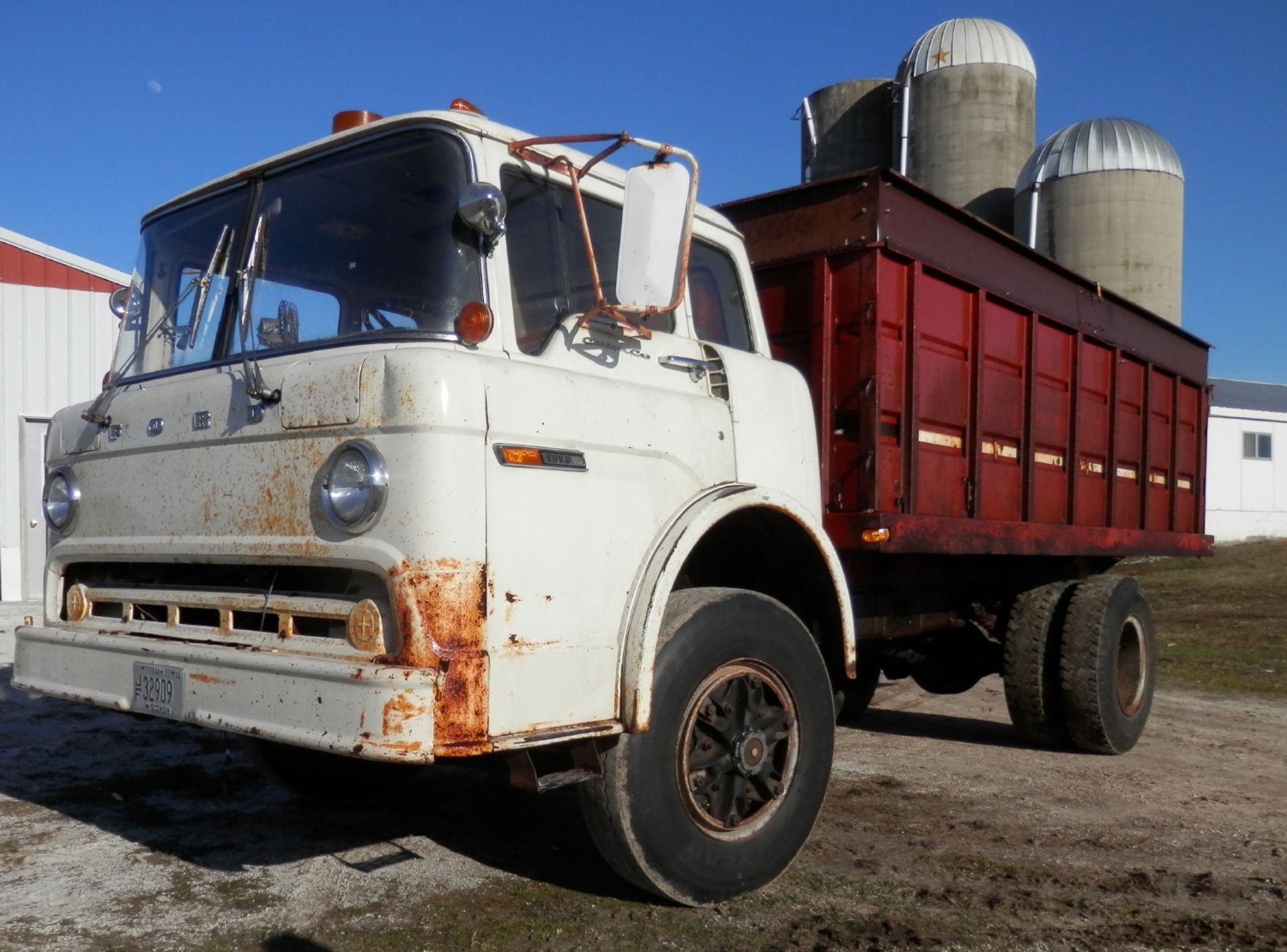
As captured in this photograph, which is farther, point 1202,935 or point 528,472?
point 1202,935

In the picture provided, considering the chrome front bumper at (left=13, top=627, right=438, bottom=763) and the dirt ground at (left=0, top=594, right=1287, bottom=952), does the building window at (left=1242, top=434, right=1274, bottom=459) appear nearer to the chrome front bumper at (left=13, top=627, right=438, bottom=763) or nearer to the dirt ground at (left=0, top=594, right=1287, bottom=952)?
the dirt ground at (left=0, top=594, right=1287, bottom=952)

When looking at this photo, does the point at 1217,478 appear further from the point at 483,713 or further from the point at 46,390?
the point at 483,713

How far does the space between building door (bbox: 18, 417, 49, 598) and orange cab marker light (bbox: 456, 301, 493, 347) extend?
1145 centimetres

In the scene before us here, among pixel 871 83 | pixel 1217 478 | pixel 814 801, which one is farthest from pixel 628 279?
pixel 1217 478

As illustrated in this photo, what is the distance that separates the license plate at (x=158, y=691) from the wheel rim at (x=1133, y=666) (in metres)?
5.58

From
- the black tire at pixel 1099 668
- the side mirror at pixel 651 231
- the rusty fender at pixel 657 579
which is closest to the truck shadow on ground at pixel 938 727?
the black tire at pixel 1099 668

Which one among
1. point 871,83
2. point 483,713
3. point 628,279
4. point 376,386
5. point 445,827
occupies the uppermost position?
point 871,83

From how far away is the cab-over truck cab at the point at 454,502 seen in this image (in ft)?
10.1

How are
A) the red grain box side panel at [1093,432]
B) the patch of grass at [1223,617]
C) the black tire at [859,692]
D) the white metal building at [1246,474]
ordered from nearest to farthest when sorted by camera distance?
the red grain box side panel at [1093,432]
the black tire at [859,692]
the patch of grass at [1223,617]
the white metal building at [1246,474]

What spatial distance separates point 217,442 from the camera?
11.7 feet

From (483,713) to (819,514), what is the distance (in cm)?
195

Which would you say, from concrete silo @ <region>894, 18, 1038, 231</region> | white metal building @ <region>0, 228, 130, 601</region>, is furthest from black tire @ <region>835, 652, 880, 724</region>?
concrete silo @ <region>894, 18, 1038, 231</region>

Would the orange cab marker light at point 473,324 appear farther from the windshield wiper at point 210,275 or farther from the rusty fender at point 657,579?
the windshield wiper at point 210,275

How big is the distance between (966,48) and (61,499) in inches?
834
